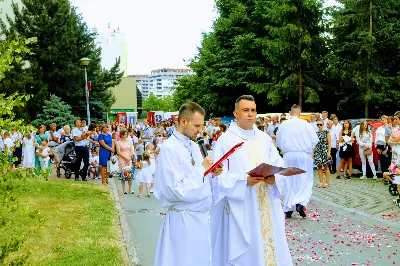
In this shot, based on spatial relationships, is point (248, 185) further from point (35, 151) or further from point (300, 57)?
point (300, 57)

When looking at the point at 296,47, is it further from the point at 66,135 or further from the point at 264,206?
the point at 264,206

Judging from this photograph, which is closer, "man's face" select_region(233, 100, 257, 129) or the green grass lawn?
"man's face" select_region(233, 100, 257, 129)

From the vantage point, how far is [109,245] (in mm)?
8875

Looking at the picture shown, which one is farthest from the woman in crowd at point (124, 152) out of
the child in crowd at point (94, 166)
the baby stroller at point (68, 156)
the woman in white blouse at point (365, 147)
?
the woman in white blouse at point (365, 147)

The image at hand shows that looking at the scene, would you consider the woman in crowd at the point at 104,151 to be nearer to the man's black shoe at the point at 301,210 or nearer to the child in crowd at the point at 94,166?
the child in crowd at the point at 94,166

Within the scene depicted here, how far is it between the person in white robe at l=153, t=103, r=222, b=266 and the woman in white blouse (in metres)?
13.8

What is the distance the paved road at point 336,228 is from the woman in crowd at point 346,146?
3432 millimetres

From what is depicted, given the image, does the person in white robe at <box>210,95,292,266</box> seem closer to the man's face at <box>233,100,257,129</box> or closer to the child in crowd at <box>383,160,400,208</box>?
the man's face at <box>233,100,257,129</box>

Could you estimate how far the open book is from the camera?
5.83 metres

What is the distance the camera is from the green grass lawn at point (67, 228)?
316 inches

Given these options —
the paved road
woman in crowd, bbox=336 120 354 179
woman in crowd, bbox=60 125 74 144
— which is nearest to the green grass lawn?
the paved road

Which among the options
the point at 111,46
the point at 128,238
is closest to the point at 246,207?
the point at 128,238

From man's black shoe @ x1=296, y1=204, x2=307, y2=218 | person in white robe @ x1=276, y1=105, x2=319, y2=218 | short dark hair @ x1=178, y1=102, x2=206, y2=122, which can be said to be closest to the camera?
short dark hair @ x1=178, y1=102, x2=206, y2=122

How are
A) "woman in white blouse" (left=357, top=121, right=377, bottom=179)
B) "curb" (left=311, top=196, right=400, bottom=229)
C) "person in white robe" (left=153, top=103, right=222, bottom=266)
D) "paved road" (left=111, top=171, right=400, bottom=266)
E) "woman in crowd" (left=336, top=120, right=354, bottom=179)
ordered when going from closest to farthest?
1. "person in white robe" (left=153, top=103, right=222, bottom=266)
2. "paved road" (left=111, top=171, right=400, bottom=266)
3. "curb" (left=311, top=196, right=400, bottom=229)
4. "woman in white blouse" (left=357, top=121, right=377, bottom=179)
5. "woman in crowd" (left=336, top=120, right=354, bottom=179)
